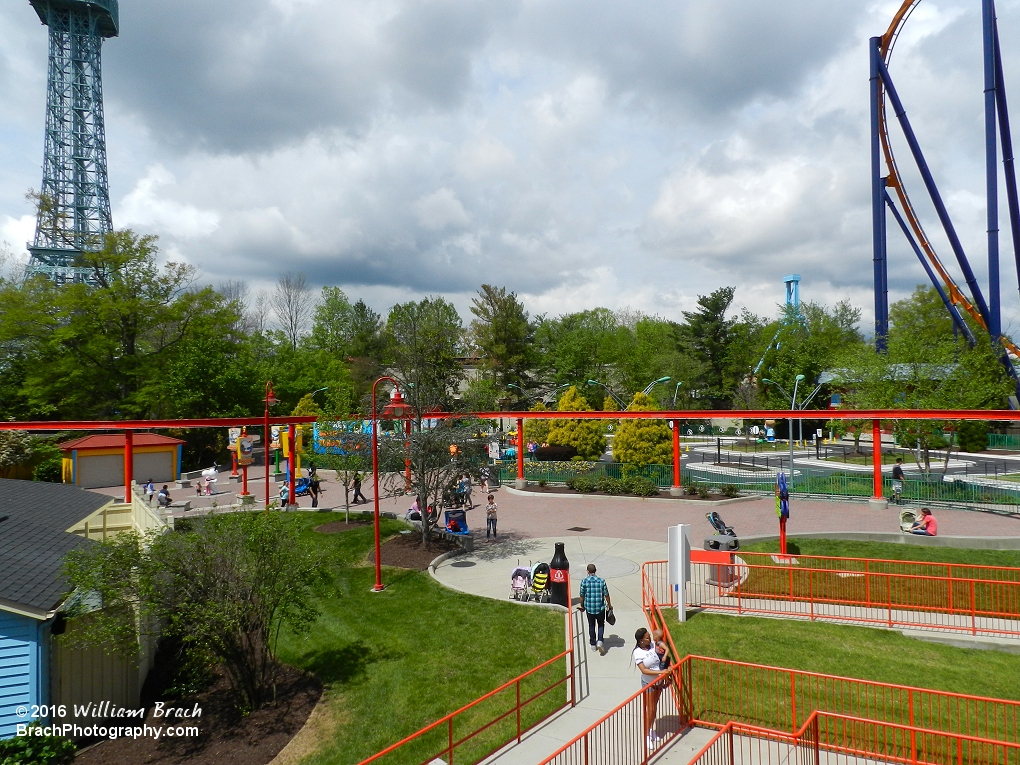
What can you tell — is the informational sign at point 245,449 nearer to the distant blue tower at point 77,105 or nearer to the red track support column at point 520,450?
the red track support column at point 520,450

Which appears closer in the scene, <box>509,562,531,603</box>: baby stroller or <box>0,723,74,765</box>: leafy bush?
<box>0,723,74,765</box>: leafy bush

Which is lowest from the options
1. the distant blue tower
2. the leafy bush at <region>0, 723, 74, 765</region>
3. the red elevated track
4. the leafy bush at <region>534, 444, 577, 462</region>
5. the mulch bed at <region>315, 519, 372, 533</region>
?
the leafy bush at <region>0, 723, 74, 765</region>

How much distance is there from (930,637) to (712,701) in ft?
18.6

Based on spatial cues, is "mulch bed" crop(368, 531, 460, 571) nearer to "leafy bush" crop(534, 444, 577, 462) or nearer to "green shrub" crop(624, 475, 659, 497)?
"green shrub" crop(624, 475, 659, 497)

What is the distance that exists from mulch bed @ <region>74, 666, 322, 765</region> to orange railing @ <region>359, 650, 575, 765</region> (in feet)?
7.10

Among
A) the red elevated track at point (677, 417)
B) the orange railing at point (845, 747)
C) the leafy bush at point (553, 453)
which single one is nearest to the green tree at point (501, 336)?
the leafy bush at point (553, 453)

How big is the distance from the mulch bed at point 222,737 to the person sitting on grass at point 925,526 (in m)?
18.1

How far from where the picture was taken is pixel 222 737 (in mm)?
9453

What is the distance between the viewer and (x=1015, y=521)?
21.4 metres

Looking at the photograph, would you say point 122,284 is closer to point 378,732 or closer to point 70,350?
point 70,350

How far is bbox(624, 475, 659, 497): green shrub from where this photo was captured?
28.2 metres

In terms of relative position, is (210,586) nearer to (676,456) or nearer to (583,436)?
(676,456)

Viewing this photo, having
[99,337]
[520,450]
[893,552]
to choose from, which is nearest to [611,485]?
[520,450]

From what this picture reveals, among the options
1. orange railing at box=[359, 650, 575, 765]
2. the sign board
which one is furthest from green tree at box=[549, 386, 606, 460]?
orange railing at box=[359, 650, 575, 765]
